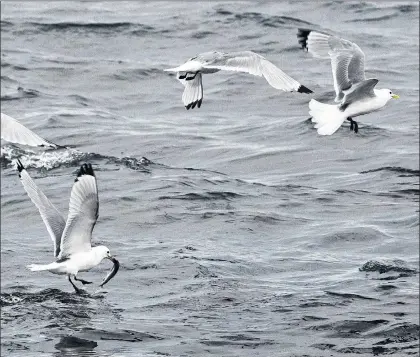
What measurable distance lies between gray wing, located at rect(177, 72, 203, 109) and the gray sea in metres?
2.77

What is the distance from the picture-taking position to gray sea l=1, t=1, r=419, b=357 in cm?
1483

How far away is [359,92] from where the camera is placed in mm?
13438

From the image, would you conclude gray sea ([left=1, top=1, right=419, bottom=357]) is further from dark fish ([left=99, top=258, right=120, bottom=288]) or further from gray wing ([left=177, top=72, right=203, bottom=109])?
gray wing ([left=177, top=72, right=203, bottom=109])

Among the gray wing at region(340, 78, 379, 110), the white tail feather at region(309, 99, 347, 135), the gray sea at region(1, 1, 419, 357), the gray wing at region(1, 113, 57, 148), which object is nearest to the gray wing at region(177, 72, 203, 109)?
the white tail feather at region(309, 99, 347, 135)

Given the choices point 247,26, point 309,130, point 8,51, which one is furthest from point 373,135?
point 8,51

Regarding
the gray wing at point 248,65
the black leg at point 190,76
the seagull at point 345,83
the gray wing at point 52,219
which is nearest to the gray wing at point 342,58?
the seagull at point 345,83

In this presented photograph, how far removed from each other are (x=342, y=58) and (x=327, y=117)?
770mm

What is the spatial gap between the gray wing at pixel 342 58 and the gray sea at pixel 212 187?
10.4 feet

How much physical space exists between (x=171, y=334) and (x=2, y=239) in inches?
180

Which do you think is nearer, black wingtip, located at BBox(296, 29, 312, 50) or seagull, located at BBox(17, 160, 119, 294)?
seagull, located at BBox(17, 160, 119, 294)

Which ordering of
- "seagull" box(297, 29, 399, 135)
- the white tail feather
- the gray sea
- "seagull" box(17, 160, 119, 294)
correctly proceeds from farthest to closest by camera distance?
the gray sea < "seagull" box(297, 29, 399, 135) < the white tail feather < "seagull" box(17, 160, 119, 294)

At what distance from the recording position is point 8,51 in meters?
29.9

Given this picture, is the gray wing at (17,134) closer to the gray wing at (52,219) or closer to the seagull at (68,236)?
the seagull at (68,236)

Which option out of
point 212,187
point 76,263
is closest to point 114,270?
point 76,263
